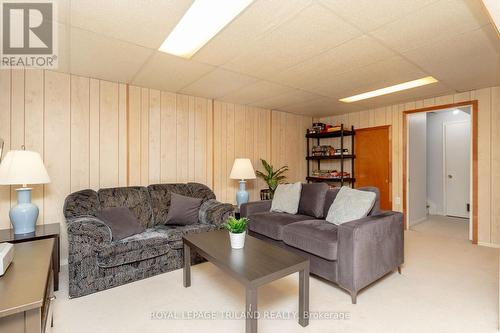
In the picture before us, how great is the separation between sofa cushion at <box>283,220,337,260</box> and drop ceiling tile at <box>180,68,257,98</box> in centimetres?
191

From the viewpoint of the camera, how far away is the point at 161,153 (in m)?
3.62

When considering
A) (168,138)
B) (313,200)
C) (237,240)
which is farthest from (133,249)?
(313,200)

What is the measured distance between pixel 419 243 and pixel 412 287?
5.31 ft

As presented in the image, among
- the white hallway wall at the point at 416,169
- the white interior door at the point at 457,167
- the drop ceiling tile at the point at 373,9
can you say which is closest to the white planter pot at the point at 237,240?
the drop ceiling tile at the point at 373,9

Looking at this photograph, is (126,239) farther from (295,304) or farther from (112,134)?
(295,304)

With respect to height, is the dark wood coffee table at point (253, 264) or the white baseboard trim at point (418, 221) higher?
the dark wood coffee table at point (253, 264)

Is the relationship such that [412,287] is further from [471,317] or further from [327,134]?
[327,134]

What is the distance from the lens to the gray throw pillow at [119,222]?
2525mm

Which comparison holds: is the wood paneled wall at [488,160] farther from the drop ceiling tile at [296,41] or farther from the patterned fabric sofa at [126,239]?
the patterned fabric sofa at [126,239]

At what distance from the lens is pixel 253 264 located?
175cm

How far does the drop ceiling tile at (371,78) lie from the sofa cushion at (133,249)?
2.76 metres

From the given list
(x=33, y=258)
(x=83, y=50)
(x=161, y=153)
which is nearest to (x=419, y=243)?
(x=161, y=153)

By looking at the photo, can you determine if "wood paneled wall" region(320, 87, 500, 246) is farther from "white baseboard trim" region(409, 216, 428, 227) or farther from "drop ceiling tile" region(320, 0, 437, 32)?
"drop ceiling tile" region(320, 0, 437, 32)

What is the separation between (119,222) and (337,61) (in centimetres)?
286
